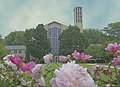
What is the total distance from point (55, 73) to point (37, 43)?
50.1 m

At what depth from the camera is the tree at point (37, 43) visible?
50938mm

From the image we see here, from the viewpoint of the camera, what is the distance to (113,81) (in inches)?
77.2

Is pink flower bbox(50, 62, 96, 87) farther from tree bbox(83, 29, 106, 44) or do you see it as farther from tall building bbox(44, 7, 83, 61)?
tree bbox(83, 29, 106, 44)

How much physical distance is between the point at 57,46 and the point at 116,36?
466 inches

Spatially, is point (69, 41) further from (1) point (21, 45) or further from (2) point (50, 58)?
(2) point (50, 58)

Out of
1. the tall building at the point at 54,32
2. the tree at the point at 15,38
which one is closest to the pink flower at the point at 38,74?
the tall building at the point at 54,32

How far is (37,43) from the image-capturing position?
A: 51156 millimetres

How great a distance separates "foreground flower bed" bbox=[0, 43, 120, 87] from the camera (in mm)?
1132

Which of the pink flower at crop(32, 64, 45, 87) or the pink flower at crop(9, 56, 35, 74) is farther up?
the pink flower at crop(9, 56, 35, 74)

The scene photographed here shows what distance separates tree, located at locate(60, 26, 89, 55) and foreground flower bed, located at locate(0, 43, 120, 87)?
165ft

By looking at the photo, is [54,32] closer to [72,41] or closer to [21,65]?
[72,41]

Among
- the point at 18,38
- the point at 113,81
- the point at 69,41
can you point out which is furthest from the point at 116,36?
the point at 113,81

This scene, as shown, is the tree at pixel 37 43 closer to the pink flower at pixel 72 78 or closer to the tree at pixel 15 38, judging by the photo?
the tree at pixel 15 38

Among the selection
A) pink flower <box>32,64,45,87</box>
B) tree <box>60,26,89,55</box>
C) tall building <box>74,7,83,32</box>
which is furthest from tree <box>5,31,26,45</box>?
pink flower <box>32,64,45,87</box>
